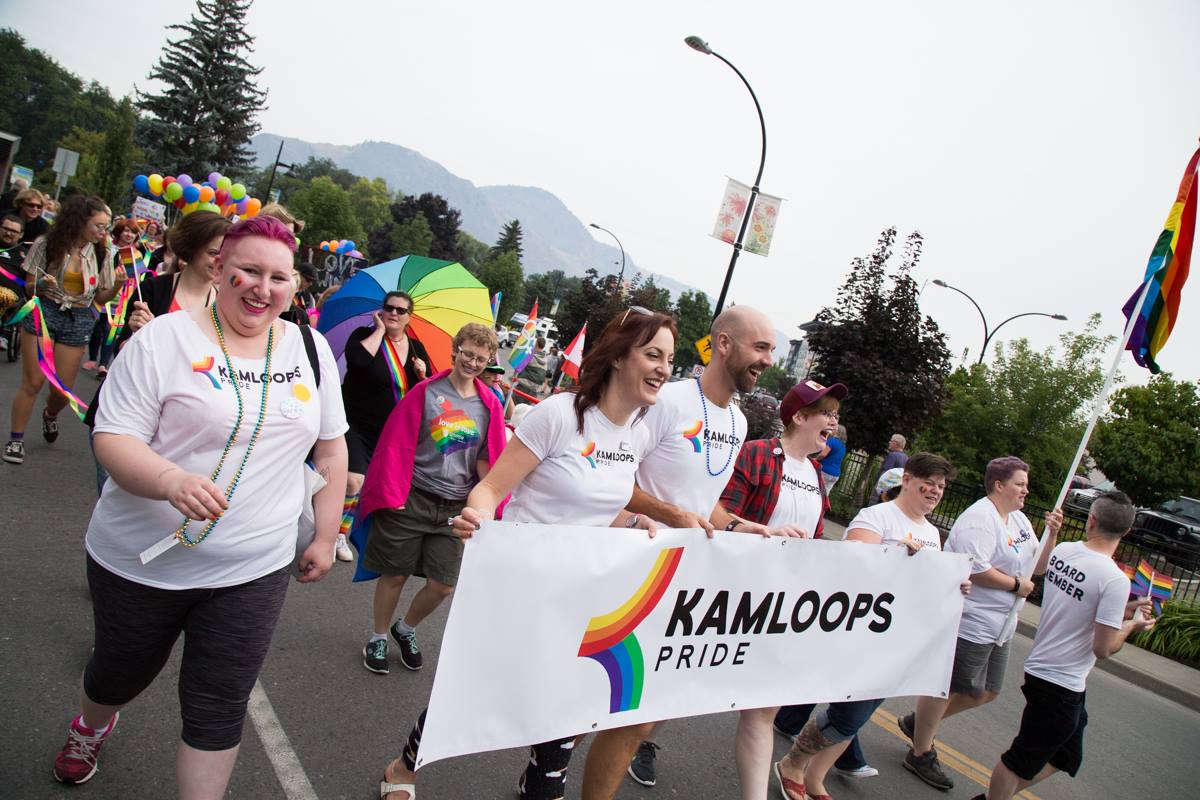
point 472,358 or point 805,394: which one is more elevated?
point 805,394

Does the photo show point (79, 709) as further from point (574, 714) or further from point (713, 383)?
point (713, 383)

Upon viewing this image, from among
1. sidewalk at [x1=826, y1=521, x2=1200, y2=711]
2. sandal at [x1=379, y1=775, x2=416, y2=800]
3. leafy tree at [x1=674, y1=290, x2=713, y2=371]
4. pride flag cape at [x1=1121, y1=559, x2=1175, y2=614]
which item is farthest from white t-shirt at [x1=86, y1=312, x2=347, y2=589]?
leafy tree at [x1=674, y1=290, x2=713, y2=371]

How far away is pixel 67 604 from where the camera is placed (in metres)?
4.13

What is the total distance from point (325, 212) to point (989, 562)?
256 ft

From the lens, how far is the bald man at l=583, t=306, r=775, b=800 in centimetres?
344

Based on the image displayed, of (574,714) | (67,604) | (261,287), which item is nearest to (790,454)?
(574,714)

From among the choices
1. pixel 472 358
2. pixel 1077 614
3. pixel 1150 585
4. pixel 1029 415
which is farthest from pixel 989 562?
pixel 1029 415

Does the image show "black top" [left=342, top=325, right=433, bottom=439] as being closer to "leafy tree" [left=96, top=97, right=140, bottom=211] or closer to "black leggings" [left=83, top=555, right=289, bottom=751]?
"black leggings" [left=83, top=555, right=289, bottom=751]

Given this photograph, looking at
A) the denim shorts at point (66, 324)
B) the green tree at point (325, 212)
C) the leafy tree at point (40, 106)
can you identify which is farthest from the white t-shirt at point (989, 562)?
the leafy tree at point (40, 106)

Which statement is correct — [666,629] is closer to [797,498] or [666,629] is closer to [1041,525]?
[797,498]

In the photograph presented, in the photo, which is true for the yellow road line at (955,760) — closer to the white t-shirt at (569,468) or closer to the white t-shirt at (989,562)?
the white t-shirt at (989,562)

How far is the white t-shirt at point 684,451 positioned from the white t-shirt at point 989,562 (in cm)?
176

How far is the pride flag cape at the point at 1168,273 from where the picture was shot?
17.0 feet

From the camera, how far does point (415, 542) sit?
14.1ft
